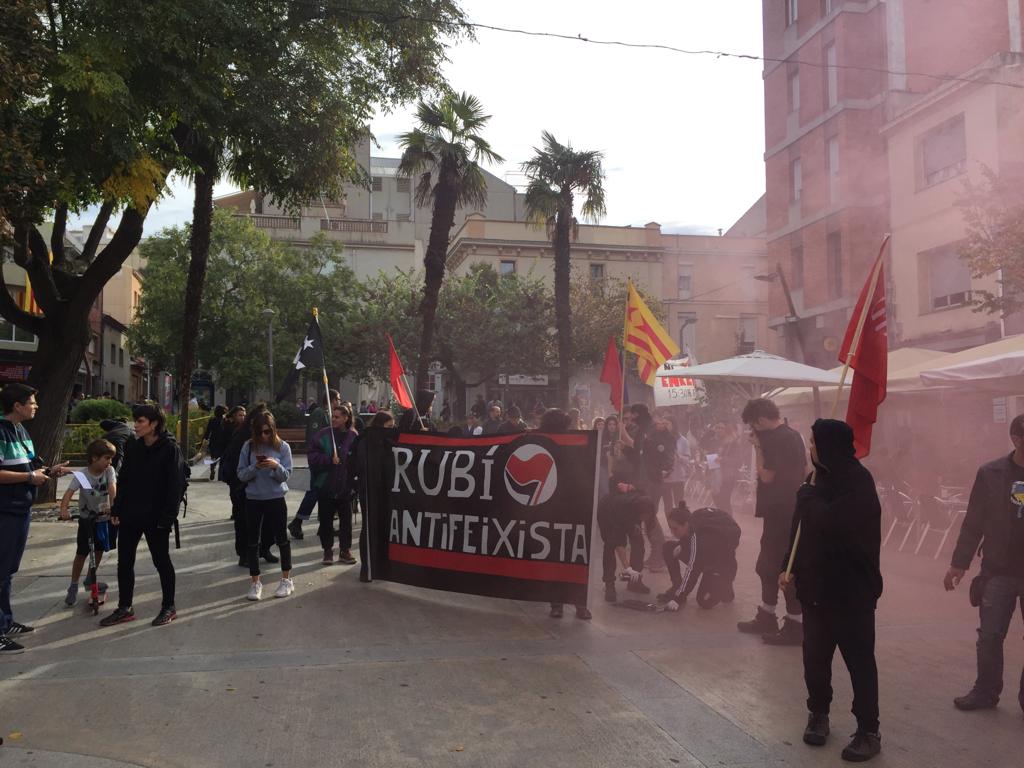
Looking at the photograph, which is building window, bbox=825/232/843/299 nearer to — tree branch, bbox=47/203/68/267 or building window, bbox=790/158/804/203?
building window, bbox=790/158/804/203

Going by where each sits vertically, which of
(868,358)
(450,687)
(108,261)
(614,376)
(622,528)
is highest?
(108,261)

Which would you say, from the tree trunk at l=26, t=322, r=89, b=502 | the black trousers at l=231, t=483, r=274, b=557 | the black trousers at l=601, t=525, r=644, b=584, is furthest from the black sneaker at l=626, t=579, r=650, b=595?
the tree trunk at l=26, t=322, r=89, b=502

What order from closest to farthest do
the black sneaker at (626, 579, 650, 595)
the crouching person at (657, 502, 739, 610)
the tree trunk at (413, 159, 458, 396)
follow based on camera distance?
1. the crouching person at (657, 502, 739, 610)
2. the black sneaker at (626, 579, 650, 595)
3. the tree trunk at (413, 159, 458, 396)

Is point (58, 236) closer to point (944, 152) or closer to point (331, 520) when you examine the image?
point (331, 520)

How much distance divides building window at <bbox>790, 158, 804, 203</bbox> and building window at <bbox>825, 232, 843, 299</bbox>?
8.35ft

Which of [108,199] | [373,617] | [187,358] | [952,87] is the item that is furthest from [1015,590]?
[952,87]

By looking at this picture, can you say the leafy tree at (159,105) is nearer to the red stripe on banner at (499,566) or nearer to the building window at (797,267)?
the red stripe on banner at (499,566)

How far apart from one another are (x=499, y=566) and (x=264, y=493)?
2.19m

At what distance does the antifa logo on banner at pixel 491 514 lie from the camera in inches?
258

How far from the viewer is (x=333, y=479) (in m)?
8.80

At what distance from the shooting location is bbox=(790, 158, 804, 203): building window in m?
27.2

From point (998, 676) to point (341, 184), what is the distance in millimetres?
11132

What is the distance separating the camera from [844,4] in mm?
24516

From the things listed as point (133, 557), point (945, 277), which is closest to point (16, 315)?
point (133, 557)
